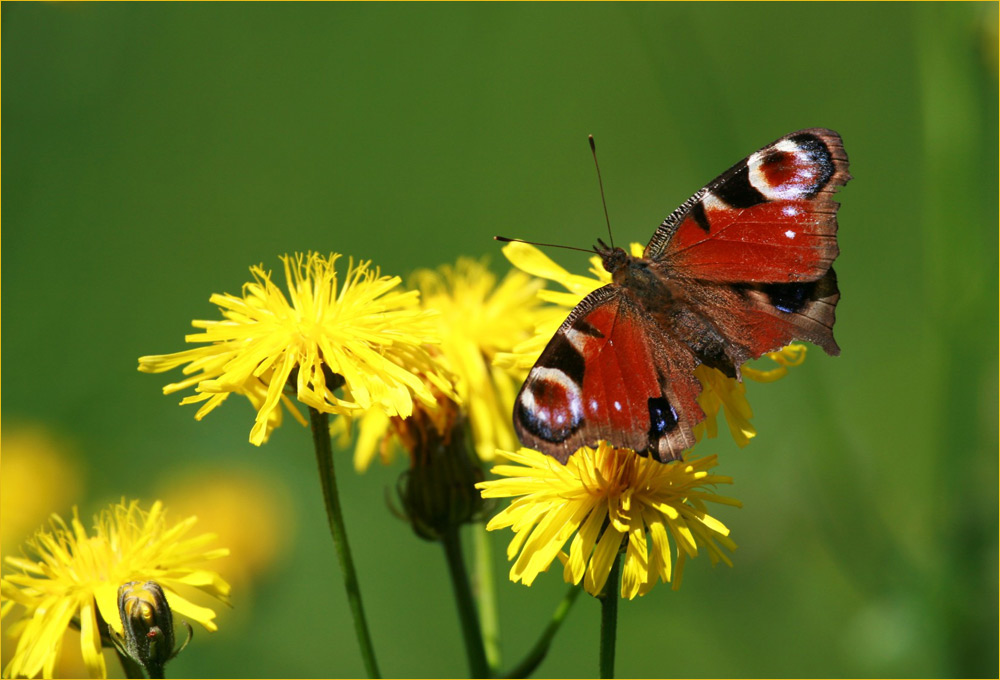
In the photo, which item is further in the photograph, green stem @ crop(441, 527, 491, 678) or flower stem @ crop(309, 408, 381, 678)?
green stem @ crop(441, 527, 491, 678)

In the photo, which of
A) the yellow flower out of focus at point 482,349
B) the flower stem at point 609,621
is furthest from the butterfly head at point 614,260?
the flower stem at point 609,621

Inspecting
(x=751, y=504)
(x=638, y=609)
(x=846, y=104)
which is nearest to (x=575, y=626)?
(x=638, y=609)

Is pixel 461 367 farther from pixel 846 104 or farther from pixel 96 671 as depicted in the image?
pixel 846 104

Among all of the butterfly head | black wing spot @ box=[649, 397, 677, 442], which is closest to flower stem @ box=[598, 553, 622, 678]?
black wing spot @ box=[649, 397, 677, 442]

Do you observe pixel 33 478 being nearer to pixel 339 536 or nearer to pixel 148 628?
pixel 148 628

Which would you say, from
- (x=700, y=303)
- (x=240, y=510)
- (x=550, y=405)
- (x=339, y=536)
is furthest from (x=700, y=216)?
(x=240, y=510)

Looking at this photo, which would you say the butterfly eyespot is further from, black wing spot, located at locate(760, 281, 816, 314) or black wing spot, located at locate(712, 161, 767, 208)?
black wing spot, located at locate(760, 281, 816, 314)

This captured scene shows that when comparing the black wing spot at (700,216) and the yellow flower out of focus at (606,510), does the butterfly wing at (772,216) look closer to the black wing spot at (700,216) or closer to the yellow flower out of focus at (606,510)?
the black wing spot at (700,216)
